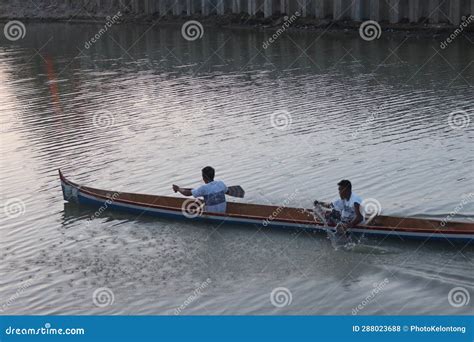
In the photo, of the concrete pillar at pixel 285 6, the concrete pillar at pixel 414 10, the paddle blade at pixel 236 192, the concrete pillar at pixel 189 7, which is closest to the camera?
the paddle blade at pixel 236 192

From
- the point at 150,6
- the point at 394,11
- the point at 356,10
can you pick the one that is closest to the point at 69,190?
the point at 394,11

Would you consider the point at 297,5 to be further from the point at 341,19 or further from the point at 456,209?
the point at 456,209

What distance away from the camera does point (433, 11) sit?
49.5m

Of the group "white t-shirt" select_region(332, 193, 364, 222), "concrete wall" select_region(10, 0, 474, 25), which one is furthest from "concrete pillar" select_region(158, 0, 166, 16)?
"white t-shirt" select_region(332, 193, 364, 222)

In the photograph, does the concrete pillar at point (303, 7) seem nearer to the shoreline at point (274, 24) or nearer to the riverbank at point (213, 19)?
the riverbank at point (213, 19)

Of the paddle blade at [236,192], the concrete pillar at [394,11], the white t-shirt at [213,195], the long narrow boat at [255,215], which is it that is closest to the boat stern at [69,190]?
the long narrow boat at [255,215]

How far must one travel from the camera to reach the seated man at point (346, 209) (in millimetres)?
21609

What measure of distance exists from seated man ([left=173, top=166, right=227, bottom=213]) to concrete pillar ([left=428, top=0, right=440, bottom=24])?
29326 mm

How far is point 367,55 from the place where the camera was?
46688 millimetres

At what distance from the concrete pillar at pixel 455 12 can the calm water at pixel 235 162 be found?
6.61 feet

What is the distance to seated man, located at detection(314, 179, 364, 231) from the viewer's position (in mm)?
21609

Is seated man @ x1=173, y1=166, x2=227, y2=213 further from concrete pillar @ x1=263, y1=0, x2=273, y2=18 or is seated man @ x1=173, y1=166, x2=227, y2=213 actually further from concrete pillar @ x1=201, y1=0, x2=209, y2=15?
concrete pillar @ x1=201, y1=0, x2=209, y2=15

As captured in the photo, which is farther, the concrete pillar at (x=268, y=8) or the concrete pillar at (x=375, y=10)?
the concrete pillar at (x=268, y=8)

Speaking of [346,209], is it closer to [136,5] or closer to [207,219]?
[207,219]
